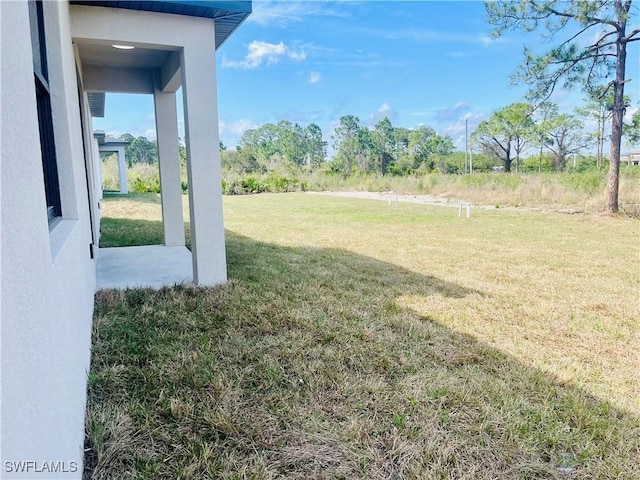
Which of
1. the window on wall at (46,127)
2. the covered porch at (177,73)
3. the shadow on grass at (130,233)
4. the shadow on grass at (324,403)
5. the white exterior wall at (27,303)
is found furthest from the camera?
the shadow on grass at (130,233)

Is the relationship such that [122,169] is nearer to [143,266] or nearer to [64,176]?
[143,266]

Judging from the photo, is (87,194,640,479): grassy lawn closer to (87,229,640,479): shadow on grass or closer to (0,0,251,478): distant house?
(87,229,640,479): shadow on grass

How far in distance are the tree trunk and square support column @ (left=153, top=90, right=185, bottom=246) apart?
38.5 feet

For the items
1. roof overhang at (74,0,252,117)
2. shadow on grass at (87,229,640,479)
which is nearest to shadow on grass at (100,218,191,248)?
roof overhang at (74,0,252,117)

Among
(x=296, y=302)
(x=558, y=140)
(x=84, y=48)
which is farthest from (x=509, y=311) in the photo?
(x=558, y=140)

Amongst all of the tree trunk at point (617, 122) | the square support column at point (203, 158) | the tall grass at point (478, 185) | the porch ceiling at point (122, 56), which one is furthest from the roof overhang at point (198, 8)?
the tall grass at point (478, 185)

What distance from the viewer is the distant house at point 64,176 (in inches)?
42.5

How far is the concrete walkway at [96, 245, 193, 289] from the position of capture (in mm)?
5250

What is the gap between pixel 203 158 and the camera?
4.83m

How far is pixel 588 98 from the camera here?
43.6 feet

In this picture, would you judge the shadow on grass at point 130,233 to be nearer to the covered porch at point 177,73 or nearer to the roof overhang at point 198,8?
the covered porch at point 177,73

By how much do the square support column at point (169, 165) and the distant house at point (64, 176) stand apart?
0.02 meters

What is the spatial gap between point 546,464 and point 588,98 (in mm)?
14134

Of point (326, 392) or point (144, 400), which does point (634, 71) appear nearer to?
point (326, 392)
